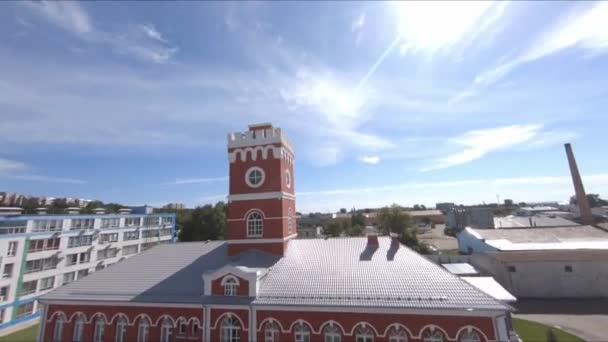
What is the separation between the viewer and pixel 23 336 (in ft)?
83.4

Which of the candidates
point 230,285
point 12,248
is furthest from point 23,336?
Answer: point 230,285

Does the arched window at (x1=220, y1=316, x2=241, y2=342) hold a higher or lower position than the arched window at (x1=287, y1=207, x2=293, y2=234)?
lower

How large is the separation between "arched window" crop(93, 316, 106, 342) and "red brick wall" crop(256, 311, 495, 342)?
10845mm

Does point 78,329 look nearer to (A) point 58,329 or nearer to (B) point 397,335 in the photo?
(A) point 58,329

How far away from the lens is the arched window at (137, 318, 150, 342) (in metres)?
17.1

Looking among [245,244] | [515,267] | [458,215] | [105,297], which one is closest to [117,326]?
[105,297]

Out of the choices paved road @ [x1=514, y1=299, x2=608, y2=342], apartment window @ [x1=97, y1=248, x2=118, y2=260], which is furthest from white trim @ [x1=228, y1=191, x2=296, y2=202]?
apartment window @ [x1=97, y1=248, x2=118, y2=260]

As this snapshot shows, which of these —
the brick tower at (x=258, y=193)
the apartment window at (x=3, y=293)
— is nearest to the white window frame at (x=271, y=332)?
the brick tower at (x=258, y=193)

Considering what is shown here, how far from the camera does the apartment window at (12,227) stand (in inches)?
1229

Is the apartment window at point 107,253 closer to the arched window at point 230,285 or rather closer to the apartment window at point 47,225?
the apartment window at point 47,225

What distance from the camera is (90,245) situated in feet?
142

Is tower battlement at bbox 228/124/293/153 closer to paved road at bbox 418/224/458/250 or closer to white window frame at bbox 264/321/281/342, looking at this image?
white window frame at bbox 264/321/281/342

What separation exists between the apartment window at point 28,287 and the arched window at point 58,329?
2124 cm

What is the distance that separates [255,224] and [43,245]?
34.4 meters
